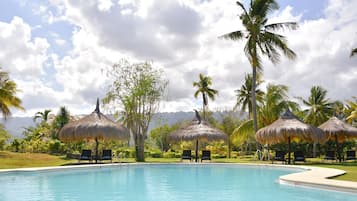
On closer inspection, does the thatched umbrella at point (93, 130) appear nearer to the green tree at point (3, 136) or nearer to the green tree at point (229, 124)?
the green tree at point (3, 136)

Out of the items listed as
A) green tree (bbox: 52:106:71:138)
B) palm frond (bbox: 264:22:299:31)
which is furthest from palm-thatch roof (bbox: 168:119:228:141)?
green tree (bbox: 52:106:71:138)

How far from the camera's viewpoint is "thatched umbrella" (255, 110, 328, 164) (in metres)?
16.4

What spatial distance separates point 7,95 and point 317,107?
20.1 meters

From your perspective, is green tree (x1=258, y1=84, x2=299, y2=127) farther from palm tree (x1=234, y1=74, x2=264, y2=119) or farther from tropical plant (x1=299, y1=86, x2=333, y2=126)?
palm tree (x1=234, y1=74, x2=264, y2=119)

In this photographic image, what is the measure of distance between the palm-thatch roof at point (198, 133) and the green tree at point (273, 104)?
4119 mm

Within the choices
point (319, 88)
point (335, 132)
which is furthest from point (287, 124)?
point (319, 88)

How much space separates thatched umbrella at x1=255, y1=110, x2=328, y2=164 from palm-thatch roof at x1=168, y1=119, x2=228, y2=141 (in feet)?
7.07

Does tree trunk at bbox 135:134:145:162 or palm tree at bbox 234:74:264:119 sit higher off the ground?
palm tree at bbox 234:74:264:119

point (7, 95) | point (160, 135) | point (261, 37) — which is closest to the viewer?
point (261, 37)

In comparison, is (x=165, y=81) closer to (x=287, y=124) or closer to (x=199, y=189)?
(x=287, y=124)

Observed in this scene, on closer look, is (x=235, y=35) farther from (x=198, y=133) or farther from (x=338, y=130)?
(x=338, y=130)

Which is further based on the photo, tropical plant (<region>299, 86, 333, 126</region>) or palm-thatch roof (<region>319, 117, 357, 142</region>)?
tropical plant (<region>299, 86, 333, 126</region>)

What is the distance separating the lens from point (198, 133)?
18.5 meters

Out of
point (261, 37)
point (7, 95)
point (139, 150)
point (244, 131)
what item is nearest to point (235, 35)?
point (261, 37)
